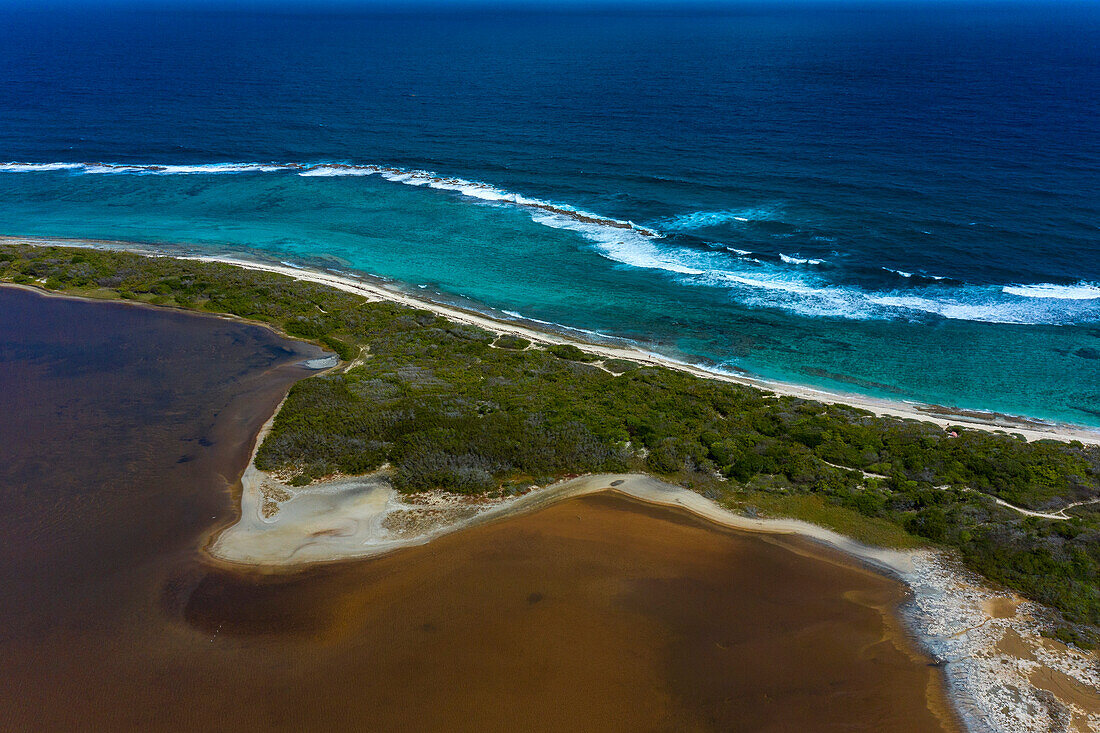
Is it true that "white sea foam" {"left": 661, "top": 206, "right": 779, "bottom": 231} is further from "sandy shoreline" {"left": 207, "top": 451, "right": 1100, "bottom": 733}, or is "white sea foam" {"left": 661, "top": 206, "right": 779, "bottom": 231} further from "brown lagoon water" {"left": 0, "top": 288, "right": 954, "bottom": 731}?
"brown lagoon water" {"left": 0, "top": 288, "right": 954, "bottom": 731}

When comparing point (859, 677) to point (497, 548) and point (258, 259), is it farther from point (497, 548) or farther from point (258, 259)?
point (258, 259)

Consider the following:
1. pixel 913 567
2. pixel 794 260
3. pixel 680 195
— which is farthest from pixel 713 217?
pixel 913 567

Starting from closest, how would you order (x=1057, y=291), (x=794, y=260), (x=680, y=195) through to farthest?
(x=1057, y=291) → (x=794, y=260) → (x=680, y=195)

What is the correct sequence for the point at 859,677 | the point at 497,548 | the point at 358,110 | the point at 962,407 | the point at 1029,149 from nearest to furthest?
the point at 859,677
the point at 497,548
the point at 962,407
the point at 1029,149
the point at 358,110

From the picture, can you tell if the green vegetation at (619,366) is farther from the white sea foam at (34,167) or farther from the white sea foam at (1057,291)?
the white sea foam at (34,167)

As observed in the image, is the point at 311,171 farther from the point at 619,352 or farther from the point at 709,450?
the point at 709,450

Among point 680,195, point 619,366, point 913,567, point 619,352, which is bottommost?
point 913,567

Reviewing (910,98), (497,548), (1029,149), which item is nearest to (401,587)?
(497,548)
